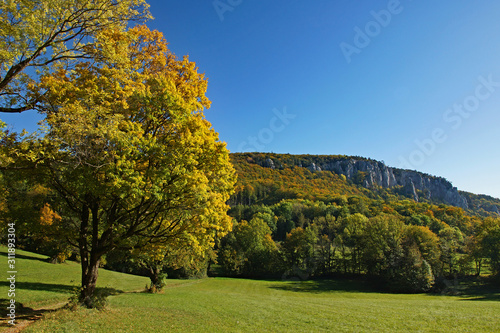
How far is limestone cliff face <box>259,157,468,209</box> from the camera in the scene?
17038 cm

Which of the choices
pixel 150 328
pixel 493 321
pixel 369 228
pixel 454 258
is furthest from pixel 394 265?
pixel 150 328

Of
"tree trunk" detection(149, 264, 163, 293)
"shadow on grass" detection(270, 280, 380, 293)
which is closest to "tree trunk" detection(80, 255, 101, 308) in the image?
"tree trunk" detection(149, 264, 163, 293)

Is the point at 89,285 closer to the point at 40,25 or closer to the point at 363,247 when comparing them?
the point at 40,25

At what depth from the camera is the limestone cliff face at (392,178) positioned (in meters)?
170

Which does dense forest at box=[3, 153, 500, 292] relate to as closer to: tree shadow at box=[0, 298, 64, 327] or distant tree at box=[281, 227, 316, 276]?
distant tree at box=[281, 227, 316, 276]

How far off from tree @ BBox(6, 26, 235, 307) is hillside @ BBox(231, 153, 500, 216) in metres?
116

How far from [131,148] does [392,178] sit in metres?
210

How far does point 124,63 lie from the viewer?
32.3ft

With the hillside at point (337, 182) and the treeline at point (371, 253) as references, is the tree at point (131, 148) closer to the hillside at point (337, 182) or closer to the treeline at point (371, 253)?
the treeline at point (371, 253)

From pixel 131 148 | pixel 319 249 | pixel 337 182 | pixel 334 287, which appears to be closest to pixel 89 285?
pixel 131 148

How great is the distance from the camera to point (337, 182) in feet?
526

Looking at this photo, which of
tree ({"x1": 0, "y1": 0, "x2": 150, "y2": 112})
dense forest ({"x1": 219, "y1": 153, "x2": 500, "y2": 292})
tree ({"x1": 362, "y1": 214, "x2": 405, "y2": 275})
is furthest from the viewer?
tree ({"x1": 362, "y1": 214, "x2": 405, "y2": 275})

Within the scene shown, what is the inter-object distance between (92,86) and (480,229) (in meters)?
74.0

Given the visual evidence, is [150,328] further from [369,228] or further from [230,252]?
[369,228]
